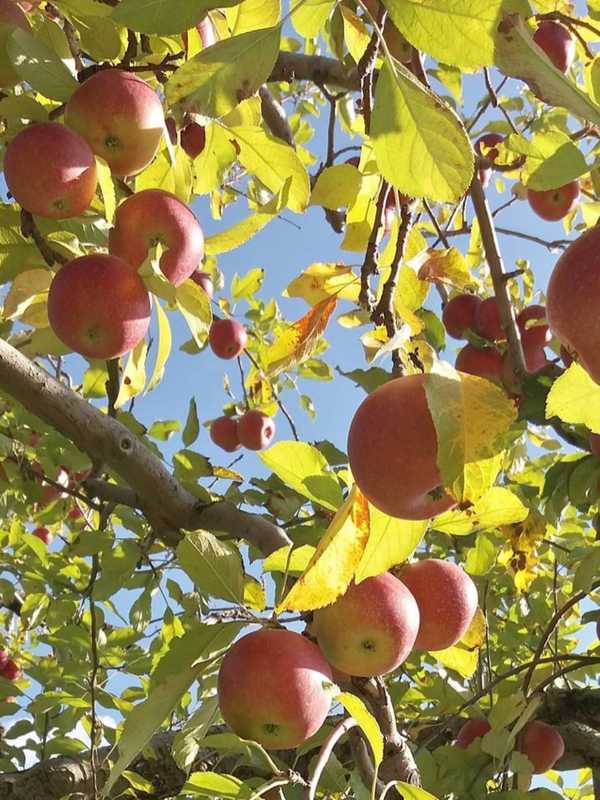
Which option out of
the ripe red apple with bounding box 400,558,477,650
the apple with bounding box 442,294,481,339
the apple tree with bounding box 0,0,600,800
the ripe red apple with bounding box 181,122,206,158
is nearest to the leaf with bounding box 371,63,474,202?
the apple tree with bounding box 0,0,600,800

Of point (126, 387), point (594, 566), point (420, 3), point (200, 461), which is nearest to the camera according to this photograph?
point (420, 3)

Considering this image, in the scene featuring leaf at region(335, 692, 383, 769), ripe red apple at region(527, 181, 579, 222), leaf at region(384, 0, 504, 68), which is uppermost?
ripe red apple at region(527, 181, 579, 222)

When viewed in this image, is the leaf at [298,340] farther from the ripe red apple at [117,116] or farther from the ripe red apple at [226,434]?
the ripe red apple at [226,434]

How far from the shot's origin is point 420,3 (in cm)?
69

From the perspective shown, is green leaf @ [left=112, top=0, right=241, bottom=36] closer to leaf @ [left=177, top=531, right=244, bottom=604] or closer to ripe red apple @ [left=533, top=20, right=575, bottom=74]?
leaf @ [left=177, top=531, right=244, bottom=604]

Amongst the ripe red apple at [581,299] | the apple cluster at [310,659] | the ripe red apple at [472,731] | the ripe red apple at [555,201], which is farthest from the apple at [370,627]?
the ripe red apple at [555,201]

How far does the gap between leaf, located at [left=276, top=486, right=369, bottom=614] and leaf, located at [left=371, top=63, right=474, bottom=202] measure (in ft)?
1.11

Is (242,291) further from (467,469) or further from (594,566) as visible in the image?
(467,469)

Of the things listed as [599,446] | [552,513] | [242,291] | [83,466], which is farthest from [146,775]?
[242,291]

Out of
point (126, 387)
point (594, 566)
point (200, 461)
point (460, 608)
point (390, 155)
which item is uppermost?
point (200, 461)

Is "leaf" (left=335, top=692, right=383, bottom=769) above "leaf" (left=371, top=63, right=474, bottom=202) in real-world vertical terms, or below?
below

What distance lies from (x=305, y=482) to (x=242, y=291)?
8.00 ft

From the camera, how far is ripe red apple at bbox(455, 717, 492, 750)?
199cm

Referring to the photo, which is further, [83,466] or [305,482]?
[83,466]
